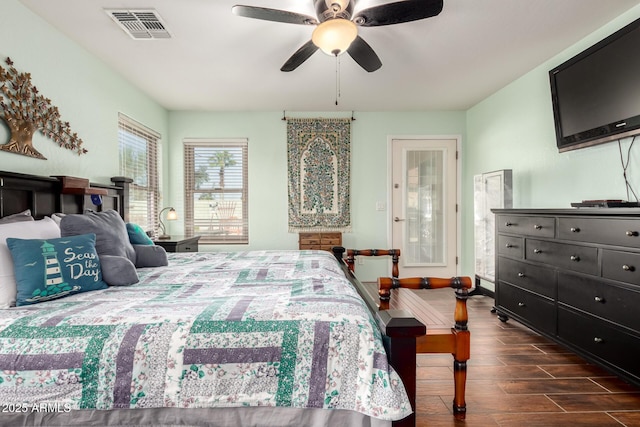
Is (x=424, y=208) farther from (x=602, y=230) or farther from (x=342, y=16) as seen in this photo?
(x=342, y=16)

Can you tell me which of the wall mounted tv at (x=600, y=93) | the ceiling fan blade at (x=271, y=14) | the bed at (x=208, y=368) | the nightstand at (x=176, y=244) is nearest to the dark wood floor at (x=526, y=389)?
the bed at (x=208, y=368)

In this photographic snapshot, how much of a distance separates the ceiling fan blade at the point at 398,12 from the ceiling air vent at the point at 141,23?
1.51 m

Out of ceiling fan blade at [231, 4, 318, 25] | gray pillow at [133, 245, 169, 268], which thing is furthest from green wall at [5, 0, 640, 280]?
ceiling fan blade at [231, 4, 318, 25]

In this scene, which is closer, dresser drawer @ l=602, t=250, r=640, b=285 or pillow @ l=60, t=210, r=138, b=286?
pillow @ l=60, t=210, r=138, b=286

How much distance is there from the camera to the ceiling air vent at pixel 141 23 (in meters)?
2.33

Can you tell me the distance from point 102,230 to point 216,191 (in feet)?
9.12

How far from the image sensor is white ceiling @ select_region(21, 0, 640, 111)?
7.63 ft

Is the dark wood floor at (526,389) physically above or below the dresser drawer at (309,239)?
below

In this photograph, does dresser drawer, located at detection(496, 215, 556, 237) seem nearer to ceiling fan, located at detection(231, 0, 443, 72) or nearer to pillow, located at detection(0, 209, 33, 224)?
ceiling fan, located at detection(231, 0, 443, 72)

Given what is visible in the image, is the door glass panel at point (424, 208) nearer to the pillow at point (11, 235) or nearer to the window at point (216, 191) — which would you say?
the window at point (216, 191)

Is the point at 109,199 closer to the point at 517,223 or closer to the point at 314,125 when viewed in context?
the point at 314,125

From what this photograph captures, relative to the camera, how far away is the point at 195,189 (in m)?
4.73

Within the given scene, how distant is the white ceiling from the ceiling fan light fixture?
1.38ft

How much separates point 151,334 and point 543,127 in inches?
149
